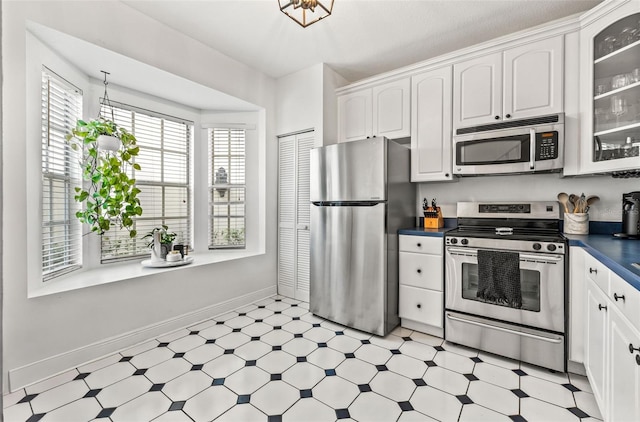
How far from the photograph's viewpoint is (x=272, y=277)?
13.0 feet

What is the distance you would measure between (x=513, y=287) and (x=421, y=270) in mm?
691

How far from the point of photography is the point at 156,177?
3443 millimetres

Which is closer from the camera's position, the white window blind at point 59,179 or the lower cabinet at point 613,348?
the lower cabinet at point 613,348

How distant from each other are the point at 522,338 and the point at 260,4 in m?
3.08

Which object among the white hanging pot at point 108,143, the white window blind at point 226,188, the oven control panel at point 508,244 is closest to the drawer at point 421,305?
the oven control panel at point 508,244

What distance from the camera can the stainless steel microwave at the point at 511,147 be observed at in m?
2.54

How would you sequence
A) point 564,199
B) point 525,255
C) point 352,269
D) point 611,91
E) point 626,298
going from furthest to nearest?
1. point 352,269
2. point 564,199
3. point 525,255
4. point 611,91
5. point 626,298

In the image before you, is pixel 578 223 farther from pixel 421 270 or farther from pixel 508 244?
pixel 421 270

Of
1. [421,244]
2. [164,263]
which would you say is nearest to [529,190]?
[421,244]

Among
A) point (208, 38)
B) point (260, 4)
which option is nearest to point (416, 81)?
point (260, 4)

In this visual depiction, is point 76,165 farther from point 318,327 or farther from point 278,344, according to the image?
point 318,327

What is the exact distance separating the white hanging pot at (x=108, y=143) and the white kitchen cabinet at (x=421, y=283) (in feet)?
7.94

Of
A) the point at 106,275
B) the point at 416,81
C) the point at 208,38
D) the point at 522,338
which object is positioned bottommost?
the point at 522,338

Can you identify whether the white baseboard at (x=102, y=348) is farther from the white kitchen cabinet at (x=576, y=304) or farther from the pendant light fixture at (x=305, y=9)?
the white kitchen cabinet at (x=576, y=304)
